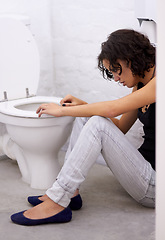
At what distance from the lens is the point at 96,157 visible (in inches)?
67.4

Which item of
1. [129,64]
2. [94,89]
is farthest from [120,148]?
[94,89]

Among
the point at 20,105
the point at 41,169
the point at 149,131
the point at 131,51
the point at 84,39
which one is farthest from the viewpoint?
the point at 84,39

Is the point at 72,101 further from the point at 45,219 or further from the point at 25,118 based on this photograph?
the point at 45,219

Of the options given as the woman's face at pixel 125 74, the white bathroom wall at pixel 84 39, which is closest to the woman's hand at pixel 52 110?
the woman's face at pixel 125 74

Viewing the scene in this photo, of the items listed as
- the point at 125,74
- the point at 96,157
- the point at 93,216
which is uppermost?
the point at 125,74

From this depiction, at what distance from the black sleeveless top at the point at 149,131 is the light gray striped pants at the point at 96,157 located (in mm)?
88

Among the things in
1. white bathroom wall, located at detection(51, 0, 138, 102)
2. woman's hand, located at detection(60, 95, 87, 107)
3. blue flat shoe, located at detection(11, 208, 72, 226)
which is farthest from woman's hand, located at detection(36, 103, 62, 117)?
white bathroom wall, located at detection(51, 0, 138, 102)

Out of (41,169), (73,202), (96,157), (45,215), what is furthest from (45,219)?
(41,169)

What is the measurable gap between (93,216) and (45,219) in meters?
0.22

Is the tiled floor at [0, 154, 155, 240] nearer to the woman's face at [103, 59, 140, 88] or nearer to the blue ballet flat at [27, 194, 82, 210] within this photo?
the blue ballet flat at [27, 194, 82, 210]

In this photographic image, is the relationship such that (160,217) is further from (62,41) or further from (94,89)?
(62,41)

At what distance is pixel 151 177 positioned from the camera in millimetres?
1735

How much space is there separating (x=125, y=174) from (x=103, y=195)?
0.37 m

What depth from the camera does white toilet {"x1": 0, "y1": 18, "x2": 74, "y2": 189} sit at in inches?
79.4
